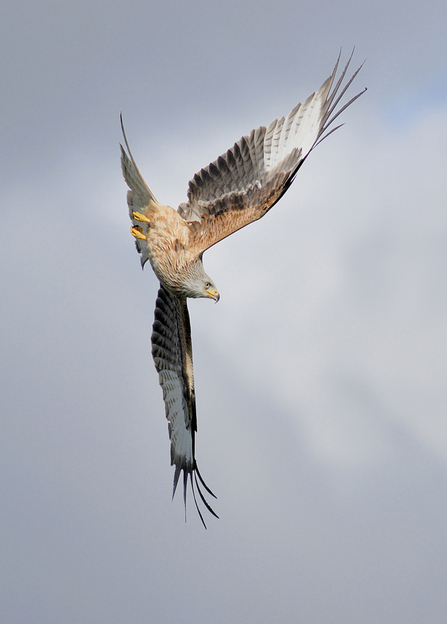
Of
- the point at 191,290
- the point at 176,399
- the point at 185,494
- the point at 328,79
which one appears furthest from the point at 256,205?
the point at 185,494

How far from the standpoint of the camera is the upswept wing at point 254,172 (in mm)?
11719

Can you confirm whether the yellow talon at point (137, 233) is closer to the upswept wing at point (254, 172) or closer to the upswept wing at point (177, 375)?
the upswept wing at point (254, 172)

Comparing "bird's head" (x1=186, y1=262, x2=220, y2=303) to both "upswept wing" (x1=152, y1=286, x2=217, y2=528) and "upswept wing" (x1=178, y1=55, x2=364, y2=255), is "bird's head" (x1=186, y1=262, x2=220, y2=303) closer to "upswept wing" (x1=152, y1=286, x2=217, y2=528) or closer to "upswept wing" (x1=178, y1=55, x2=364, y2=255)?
"upswept wing" (x1=178, y1=55, x2=364, y2=255)

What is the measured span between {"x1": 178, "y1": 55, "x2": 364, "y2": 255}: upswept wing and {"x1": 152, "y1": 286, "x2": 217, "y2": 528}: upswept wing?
1.90m

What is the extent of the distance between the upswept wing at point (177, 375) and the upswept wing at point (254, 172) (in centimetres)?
190

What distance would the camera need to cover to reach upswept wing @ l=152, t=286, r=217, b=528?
541 inches

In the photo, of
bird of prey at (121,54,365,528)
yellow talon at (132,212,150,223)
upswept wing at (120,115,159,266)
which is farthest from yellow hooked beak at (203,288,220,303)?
yellow talon at (132,212,150,223)

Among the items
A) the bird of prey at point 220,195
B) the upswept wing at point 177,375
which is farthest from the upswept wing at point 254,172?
the upswept wing at point 177,375

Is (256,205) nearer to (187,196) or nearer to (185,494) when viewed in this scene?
(187,196)

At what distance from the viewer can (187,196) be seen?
1212 centimetres

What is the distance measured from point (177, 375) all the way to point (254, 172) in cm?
409

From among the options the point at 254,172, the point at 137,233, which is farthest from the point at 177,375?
the point at 254,172

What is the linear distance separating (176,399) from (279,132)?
5.04 metres

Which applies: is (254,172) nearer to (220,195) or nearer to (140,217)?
(220,195)
